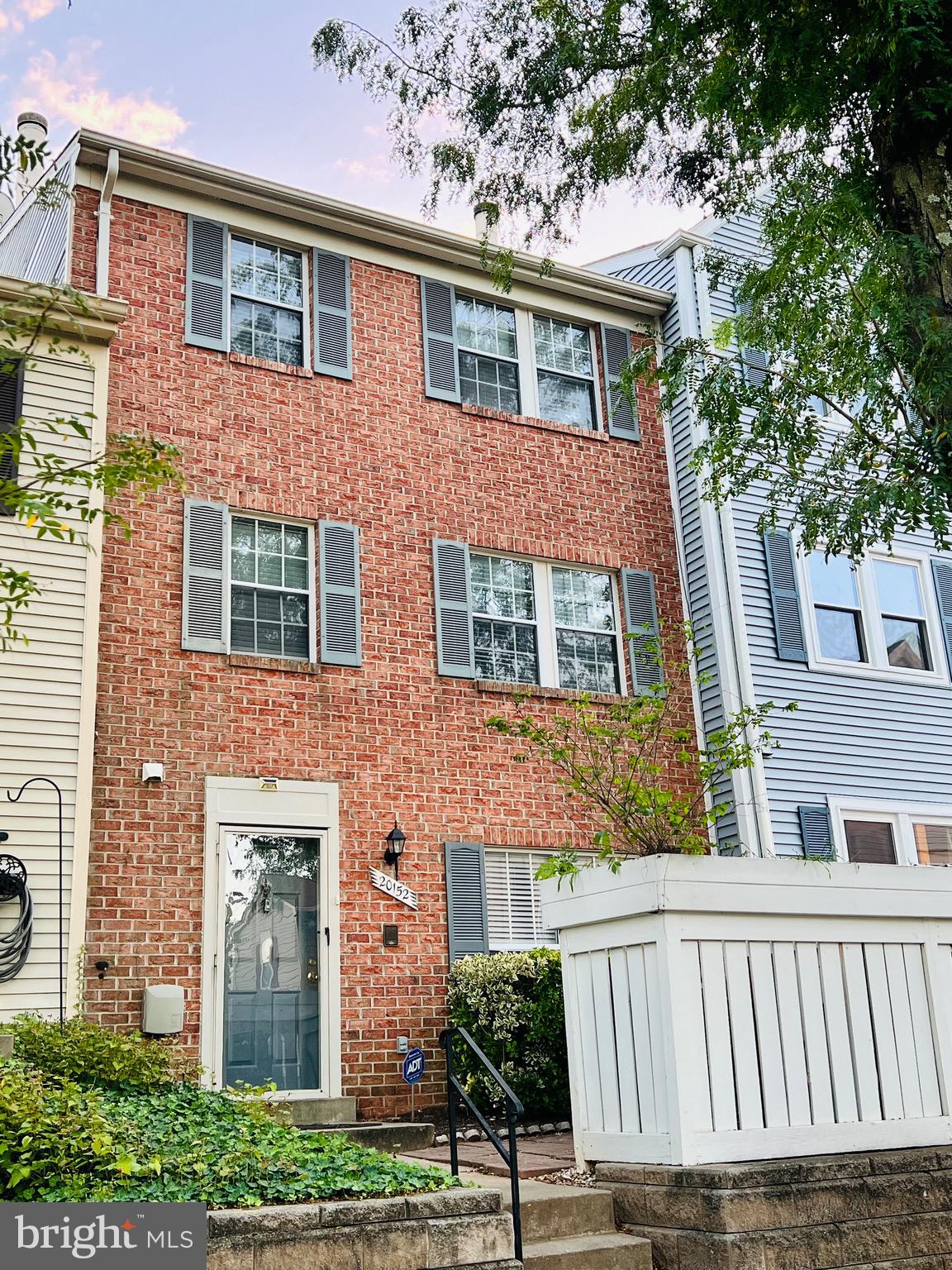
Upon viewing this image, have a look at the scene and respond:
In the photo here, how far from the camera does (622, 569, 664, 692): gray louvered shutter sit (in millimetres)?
12617

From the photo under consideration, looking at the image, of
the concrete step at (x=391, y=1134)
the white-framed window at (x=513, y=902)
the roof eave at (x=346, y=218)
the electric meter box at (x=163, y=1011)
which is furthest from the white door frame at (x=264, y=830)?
the roof eave at (x=346, y=218)

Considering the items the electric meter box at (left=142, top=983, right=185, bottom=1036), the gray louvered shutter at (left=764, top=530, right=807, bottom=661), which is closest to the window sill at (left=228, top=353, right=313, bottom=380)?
the gray louvered shutter at (left=764, top=530, right=807, bottom=661)

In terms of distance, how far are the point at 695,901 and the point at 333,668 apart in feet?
17.4

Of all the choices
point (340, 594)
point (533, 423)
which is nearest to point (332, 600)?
point (340, 594)

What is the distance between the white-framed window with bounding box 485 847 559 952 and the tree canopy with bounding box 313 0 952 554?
4.09 metres

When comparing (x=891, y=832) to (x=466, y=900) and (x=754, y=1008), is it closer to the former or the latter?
(x=466, y=900)

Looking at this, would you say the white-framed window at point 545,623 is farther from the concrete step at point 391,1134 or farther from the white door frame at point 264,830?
the concrete step at point 391,1134

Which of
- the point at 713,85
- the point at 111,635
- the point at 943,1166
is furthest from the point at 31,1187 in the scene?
the point at 713,85

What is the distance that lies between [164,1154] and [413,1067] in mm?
4735

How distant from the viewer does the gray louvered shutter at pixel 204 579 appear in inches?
406

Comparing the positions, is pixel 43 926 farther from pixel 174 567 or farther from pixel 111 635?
pixel 174 567

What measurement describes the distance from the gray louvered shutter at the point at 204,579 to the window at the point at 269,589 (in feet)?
0.68

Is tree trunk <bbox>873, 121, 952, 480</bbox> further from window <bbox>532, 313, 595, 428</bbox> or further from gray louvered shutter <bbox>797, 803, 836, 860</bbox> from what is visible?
window <bbox>532, 313, 595, 428</bbox>

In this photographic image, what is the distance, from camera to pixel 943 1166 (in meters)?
6.47
